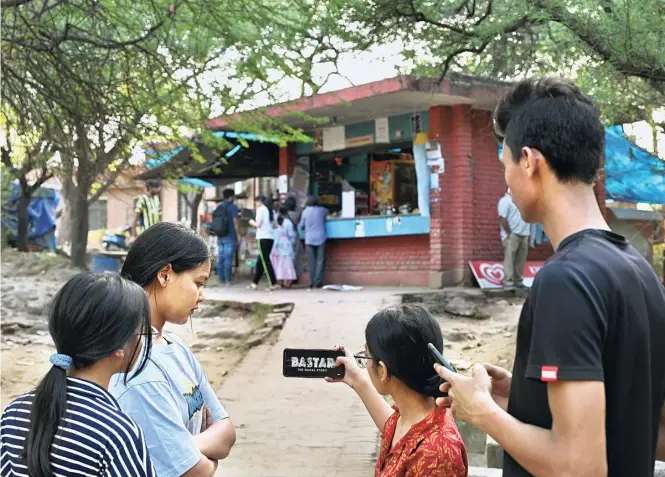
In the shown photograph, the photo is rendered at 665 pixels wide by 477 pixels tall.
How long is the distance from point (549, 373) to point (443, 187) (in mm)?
11350

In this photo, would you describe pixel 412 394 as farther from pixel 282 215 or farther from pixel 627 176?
pixel 282 215

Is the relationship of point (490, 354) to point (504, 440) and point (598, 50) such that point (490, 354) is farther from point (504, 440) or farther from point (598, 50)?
point (504, 440)

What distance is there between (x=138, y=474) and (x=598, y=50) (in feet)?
13.5

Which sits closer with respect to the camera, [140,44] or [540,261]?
[140,44]

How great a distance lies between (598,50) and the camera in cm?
468

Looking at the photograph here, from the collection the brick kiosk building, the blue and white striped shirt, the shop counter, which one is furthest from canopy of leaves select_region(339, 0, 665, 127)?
the shop counter

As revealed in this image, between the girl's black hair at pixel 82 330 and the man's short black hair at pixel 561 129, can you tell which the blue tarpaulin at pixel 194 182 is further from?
the man's short black hair at pixel 561 129

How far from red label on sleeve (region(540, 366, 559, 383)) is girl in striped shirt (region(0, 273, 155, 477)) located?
37.5 inches

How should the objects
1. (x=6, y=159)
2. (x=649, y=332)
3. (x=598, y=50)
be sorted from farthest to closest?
1. (x=6, y=159)
2. (x=598, y=50)
3. (x=649, y=332)

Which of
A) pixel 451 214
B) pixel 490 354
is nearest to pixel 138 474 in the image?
pixel 490 354

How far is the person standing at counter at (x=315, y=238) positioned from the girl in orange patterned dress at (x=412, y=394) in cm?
1104

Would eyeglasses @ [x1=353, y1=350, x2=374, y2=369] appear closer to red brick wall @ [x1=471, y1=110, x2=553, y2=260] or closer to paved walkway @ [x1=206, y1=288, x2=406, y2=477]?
paved walkway @ [x1=206, y1=288, x2=406, y2=477]

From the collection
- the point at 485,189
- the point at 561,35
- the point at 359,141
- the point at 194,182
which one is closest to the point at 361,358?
the point at 561,35

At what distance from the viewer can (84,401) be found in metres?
1.70
